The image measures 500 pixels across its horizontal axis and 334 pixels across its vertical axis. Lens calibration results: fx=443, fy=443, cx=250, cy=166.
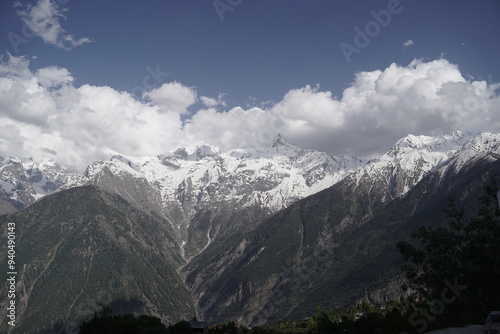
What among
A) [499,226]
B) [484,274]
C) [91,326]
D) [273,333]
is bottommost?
[273,333]

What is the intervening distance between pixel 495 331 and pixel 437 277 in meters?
12.1

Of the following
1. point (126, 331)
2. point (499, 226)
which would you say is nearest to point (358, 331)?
point (499, 226)

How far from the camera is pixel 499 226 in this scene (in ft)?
128

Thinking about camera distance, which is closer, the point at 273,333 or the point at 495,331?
the point at 495,331

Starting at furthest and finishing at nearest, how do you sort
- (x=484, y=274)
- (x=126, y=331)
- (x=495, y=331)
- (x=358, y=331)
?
1. (x=126, y=331)
2. (x=358, y=331)
3. (x=484, y=274)
4. (x=495, y=331)

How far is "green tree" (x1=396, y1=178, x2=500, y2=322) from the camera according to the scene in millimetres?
38500

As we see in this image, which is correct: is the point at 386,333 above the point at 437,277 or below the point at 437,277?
below

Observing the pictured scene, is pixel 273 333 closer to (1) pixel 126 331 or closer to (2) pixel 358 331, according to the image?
(1) pixel 126 331

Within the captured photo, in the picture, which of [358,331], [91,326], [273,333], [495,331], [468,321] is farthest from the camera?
[273,333]

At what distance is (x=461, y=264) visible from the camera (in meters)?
39.6

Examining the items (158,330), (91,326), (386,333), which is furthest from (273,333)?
(386,333)

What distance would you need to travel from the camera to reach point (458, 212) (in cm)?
4169

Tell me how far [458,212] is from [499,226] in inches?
145

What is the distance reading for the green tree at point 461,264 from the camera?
3850cm
